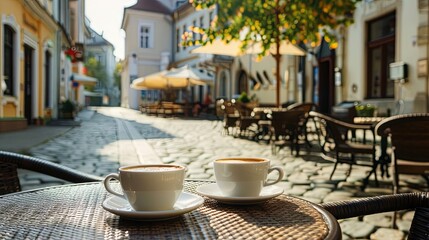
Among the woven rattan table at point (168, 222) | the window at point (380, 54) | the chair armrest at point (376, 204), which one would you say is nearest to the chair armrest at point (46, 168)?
the woven rattan table at point (168, 222)

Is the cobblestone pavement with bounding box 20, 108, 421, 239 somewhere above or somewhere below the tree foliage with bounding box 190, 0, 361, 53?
below

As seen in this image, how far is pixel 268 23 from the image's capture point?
8.81 m

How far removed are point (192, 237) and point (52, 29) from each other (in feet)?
58.5

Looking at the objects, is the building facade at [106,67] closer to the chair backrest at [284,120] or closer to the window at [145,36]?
the window at [145,36]

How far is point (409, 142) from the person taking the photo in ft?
11.9

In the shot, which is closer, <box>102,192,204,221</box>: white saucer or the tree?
<box>102,192,204,221</box>: white saucer

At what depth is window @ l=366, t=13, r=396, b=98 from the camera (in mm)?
12758

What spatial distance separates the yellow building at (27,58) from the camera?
11.5 metres

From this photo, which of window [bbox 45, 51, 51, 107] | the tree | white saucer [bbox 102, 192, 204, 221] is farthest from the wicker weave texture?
window [bbox 45, 51, 51, 107]

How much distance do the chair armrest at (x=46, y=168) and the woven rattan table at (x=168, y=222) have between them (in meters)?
0.73

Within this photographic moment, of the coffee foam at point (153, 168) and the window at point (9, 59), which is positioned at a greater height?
the window at point (9, 59)

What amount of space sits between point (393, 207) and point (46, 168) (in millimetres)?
1430

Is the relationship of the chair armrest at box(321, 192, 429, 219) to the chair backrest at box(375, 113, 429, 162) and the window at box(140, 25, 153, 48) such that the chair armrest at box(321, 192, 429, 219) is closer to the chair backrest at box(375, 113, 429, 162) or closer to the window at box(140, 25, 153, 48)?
the chair backrest at box(375, 113, 429, 162)

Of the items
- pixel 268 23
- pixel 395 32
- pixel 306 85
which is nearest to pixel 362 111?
pixel 268 23
